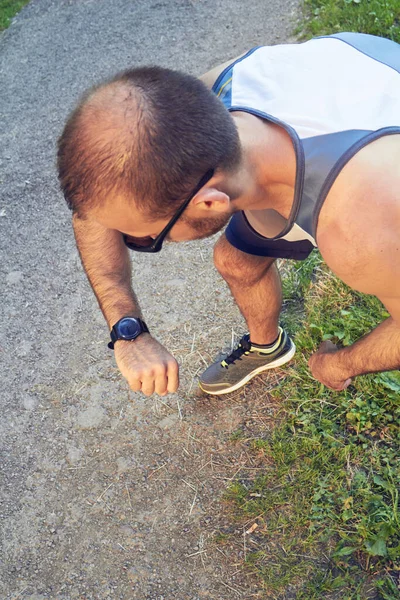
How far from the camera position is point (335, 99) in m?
2.00

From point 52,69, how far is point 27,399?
3.53 m

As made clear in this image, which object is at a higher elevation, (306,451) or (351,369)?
(351,369)

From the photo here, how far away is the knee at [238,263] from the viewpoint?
288 cm

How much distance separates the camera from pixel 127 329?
8.13ft

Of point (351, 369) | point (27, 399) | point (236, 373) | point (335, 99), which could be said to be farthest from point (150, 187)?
point (27, 399)

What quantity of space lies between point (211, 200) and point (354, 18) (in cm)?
397

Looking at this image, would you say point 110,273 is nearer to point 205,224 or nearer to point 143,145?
point 205,224

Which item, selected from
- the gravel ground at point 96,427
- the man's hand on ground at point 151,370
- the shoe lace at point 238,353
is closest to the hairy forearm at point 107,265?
the man's hand on ground at point 151,370

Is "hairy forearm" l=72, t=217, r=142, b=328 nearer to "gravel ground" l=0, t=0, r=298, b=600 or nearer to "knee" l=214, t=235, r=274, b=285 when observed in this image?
"knee" l=214, t=235, r=274, b=285

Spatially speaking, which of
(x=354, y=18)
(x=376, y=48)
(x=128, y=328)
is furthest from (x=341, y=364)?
(x=354, y=18)

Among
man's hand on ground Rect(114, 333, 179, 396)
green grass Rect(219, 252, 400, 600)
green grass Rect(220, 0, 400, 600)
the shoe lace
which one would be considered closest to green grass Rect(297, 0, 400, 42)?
green grass Rect(220, 0, 400, 600)

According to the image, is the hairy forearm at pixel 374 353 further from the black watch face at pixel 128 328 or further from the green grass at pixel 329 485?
the black watch face at pixel 128 328

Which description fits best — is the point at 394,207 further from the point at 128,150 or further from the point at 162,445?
the point at 162,445

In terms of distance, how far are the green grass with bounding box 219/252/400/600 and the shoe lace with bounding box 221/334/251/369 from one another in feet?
0.84
